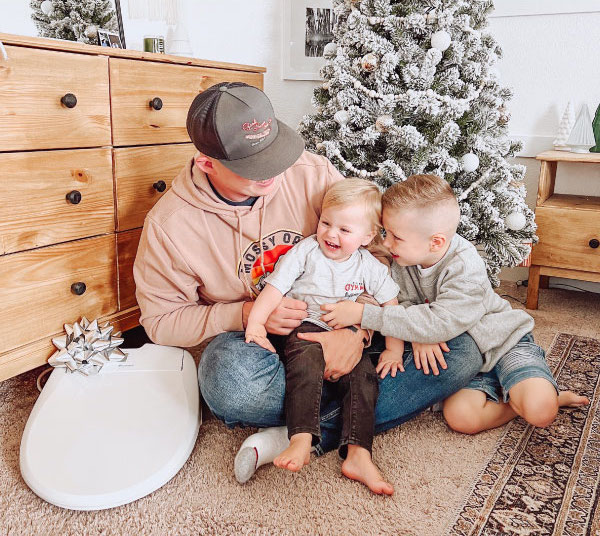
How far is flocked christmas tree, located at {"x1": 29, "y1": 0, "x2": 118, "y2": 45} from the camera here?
5.42 feet

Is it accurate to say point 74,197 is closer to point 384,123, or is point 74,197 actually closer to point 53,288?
point 53,288

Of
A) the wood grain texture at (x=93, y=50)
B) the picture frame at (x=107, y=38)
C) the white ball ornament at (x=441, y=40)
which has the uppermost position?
the white ball ornament at (x=441, y=40)

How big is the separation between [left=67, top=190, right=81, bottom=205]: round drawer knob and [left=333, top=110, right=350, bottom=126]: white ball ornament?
835 millimetres

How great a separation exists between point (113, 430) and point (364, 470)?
0.55m

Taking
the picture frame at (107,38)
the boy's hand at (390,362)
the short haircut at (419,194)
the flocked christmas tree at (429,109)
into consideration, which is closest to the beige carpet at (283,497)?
the boy's hand at (390,362)

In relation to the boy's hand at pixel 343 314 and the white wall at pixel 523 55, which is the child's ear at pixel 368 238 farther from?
the white wall at pixel 523 55

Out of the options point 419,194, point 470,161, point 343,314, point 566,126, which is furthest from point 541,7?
point 343,314

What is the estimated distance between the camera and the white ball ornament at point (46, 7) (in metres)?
1.65

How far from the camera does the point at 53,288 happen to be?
1.49 m

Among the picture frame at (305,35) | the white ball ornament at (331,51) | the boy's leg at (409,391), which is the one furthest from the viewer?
the picture frame at (305,35)

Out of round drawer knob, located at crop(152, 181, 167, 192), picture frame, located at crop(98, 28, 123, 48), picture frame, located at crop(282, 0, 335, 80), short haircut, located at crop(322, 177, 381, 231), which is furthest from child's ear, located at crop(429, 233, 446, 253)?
picture frame, located at crop(282, 0, 335, 80)

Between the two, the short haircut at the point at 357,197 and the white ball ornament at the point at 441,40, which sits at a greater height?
the white ball ornament at the point at 441,40

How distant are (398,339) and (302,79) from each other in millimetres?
1598

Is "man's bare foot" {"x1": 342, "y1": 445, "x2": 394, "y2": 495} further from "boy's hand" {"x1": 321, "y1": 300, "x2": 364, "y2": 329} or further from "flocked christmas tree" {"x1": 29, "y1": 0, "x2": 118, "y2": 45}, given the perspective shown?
"flocked christmas tree" {"x1": 29, "y1": 0, "x2": 118, "y2": 45}
